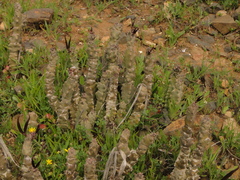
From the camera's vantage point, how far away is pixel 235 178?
2.84m

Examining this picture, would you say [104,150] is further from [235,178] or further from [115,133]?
[235,178]

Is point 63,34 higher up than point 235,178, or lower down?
higher up

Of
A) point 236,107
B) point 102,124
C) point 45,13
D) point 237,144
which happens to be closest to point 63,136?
point 102,124

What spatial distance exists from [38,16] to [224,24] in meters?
2.71

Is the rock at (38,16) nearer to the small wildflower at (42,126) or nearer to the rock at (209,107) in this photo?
the small wildflower at (42,126)

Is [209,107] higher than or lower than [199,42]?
lower

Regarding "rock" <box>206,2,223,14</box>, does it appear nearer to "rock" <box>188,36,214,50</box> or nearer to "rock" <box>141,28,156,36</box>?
"rock" <box>188,36,214,50</box>

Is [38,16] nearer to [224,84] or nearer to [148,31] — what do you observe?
[148,31]

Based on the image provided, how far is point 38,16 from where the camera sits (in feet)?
14.9

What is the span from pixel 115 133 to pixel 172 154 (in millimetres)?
553

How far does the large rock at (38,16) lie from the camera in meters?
4.53

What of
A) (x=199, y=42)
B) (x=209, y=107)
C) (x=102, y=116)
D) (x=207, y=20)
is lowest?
(x=209, y=107)

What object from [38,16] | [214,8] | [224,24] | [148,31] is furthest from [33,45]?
[214,8]

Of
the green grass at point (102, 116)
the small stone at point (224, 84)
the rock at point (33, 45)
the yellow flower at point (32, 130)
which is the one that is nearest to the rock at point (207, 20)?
the green grass at point (102, 116)
